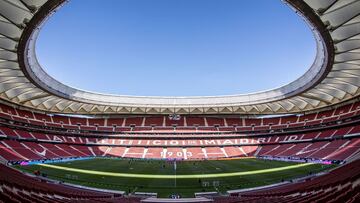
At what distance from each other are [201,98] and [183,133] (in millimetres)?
9277

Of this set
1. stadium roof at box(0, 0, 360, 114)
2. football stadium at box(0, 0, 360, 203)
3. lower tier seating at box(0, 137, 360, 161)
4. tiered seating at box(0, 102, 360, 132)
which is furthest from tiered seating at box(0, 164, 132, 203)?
tiered seating at box(0, 102, 360, 132)

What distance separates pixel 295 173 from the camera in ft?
109

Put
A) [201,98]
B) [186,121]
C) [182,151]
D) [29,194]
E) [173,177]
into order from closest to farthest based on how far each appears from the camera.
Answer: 1. [29,194]
2. [173,177]
3. [182,151]
4. [201,98]
5. [186,121]

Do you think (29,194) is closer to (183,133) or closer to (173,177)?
(173,177)

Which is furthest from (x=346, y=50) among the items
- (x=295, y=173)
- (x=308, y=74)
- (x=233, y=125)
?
(x=233, y=125)

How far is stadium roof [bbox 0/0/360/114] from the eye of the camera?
957 inches

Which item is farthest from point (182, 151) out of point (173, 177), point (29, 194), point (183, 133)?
point (29, 194)

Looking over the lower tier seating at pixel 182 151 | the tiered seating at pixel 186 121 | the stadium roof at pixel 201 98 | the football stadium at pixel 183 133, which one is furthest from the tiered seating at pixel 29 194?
the tiered seating at pixel 186 121

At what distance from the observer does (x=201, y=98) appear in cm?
6372

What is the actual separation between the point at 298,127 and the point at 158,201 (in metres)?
47.0

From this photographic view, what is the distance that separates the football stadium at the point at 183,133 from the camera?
23422 mm

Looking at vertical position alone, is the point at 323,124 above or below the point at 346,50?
below

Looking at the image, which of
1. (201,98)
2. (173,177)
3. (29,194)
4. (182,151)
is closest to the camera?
(29,194)

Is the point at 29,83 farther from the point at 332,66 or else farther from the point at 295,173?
the point at 332,66
